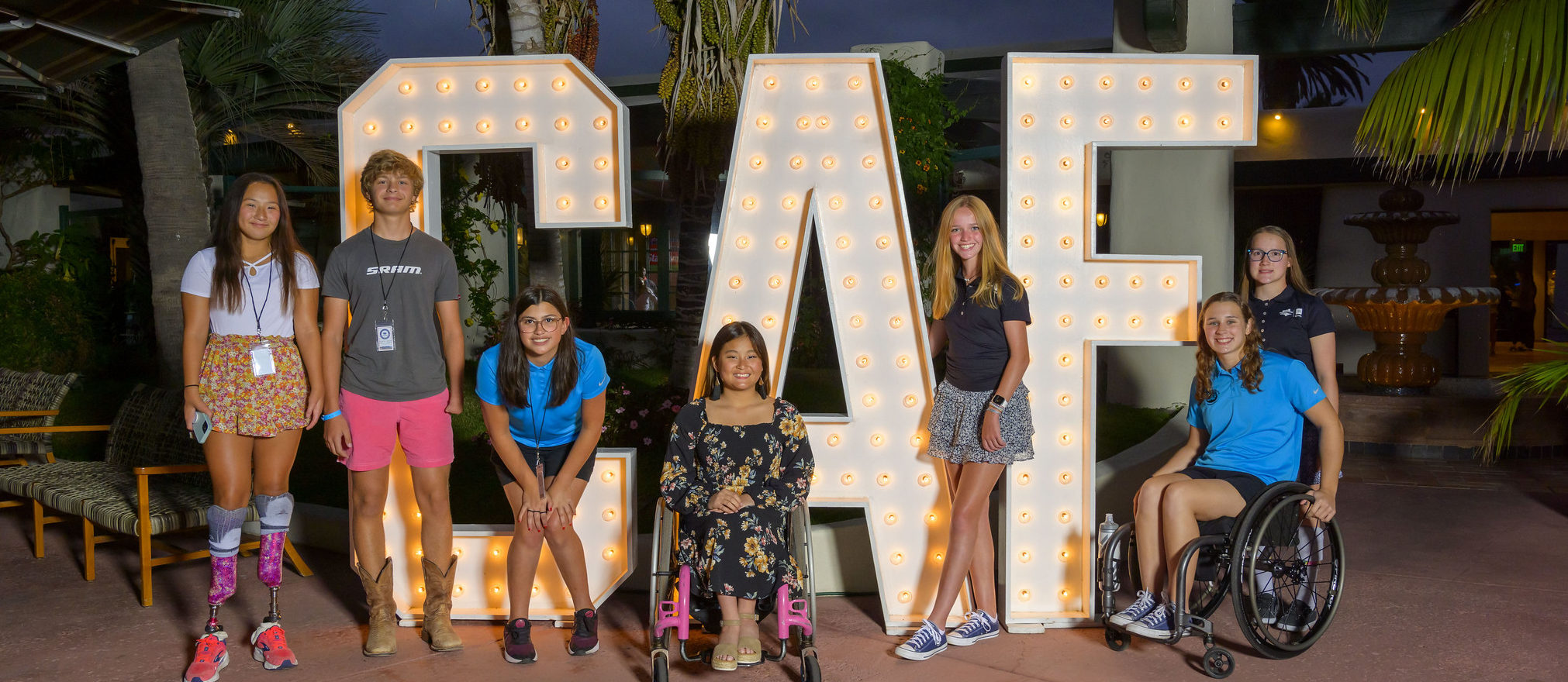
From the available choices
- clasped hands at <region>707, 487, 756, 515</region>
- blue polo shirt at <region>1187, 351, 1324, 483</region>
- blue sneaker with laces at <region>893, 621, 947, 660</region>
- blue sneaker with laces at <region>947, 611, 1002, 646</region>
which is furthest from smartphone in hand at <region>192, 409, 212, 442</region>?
blue polo shirt at <region>1187, 351, 1324, 483</region>

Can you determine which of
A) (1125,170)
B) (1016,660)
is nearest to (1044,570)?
(1016,660)

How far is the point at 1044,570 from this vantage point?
178 inches

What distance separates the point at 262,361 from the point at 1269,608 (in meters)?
4.21

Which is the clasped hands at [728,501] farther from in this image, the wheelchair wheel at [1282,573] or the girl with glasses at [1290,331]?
the girl with glasses at [1290,331]

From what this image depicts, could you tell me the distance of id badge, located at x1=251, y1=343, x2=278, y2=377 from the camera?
3.96 metres

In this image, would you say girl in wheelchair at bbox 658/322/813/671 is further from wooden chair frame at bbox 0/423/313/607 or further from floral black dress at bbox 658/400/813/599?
wooden chair frame at bbox 0/423/313/607

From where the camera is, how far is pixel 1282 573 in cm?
388

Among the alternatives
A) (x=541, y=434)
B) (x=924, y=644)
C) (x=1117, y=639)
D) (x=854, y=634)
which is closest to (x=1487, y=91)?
(x=1117, y=639)

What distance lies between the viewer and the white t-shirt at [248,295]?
392cm

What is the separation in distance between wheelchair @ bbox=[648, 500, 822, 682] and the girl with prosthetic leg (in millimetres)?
1525

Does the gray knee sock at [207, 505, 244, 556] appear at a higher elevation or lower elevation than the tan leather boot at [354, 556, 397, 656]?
higher

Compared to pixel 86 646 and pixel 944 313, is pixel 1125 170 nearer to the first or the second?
pixel 944 313

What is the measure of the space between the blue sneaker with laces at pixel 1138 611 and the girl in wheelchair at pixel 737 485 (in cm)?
131

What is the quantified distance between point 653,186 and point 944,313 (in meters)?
13.0
